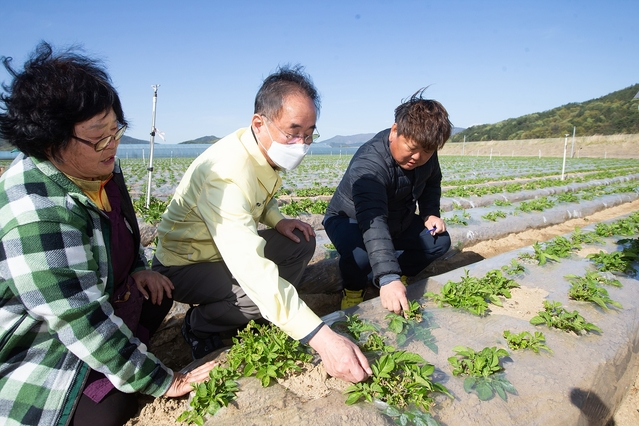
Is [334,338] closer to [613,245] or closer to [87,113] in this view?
[87,113]

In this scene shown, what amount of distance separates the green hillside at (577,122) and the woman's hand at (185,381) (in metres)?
61.7

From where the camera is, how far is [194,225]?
2.30 m

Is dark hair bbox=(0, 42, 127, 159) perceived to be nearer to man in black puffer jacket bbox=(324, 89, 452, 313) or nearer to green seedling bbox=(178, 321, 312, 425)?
green seedling bbox=(178, 321, 312, 425)

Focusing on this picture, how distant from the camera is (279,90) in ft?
6.41

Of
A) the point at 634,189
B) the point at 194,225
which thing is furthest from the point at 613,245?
the point at 634,189

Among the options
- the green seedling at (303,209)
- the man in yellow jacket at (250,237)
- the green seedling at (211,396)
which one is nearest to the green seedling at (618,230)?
the green seedling at (303,209)

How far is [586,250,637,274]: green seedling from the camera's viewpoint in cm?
326

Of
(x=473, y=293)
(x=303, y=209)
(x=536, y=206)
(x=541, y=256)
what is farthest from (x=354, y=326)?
(x=536, y=206)

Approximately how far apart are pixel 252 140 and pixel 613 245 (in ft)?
14.0

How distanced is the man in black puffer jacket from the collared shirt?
2.51 feet

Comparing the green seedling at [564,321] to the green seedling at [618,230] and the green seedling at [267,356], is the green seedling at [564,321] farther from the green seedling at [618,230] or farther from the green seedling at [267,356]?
the green seedling at [618,230]

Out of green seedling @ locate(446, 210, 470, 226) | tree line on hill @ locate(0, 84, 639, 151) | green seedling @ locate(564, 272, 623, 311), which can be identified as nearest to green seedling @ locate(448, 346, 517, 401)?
green seedling @ locate(564, 272, 623, 311)

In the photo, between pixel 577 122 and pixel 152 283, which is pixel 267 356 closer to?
pixel 152 283

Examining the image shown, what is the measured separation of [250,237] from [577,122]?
74.8m
